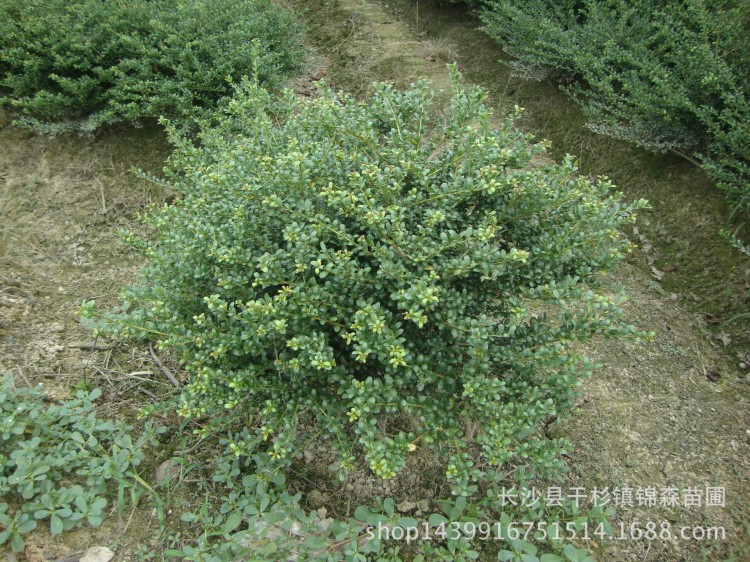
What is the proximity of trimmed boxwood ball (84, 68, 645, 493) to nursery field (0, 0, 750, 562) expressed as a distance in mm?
14

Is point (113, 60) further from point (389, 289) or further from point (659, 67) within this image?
point (659, 67)

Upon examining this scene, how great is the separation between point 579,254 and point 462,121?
29.2 inches

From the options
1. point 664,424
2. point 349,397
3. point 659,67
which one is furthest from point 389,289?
point 659,67

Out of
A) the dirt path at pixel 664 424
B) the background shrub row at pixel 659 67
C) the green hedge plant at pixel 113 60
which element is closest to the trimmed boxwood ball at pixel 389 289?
the dirt path at pixel 664 424

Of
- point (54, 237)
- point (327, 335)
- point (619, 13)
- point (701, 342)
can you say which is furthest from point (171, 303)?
point (619, 13)

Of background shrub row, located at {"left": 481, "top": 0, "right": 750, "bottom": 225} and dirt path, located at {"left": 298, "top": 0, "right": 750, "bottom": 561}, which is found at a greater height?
background shrub row, located at {"left": 481, "top": 0, "right": 750, "bottom": 225}

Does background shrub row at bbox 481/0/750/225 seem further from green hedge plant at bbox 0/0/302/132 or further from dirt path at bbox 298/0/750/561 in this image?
green hedge plant at bbox 0/0/302/132

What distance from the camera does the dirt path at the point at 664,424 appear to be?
7.43 feet

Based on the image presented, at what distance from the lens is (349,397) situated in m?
1.82

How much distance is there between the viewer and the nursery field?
1896 mm

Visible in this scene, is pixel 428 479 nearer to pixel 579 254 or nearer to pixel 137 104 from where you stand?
pixel 579 254

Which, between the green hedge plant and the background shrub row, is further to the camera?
the green hedge plant

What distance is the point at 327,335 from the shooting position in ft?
6.41

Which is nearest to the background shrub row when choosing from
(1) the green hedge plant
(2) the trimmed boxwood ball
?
(2) the trimmed boxwood ball
